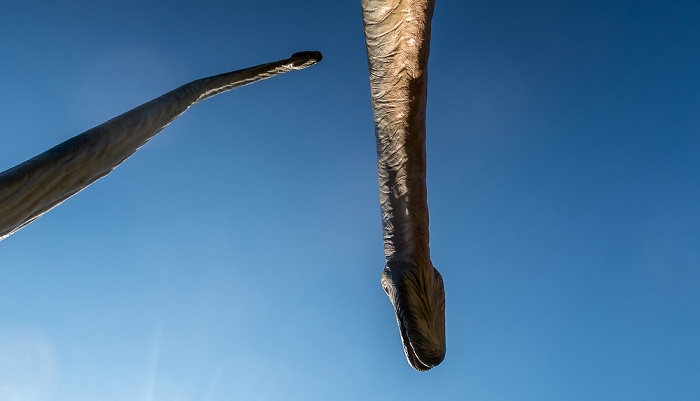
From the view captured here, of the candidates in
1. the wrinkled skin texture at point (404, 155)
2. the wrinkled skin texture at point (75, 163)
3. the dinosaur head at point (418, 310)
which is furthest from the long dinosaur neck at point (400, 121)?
the wrinkled skin texture at point (75, 163)

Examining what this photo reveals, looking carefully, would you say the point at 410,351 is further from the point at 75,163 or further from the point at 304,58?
the point at 304,58

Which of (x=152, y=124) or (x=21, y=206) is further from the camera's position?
(x=152, y=124)

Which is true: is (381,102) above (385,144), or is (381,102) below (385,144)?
above

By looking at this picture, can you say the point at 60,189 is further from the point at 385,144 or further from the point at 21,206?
the point at 385,144

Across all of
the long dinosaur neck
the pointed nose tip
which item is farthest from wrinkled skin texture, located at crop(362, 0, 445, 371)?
the pointed nose tip

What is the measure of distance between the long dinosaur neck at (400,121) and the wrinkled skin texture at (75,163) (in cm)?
130

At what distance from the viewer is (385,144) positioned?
8.58 feet

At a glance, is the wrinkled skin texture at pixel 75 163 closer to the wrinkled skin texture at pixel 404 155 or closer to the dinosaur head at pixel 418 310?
the wrinkled skin texture at pixel 404 155

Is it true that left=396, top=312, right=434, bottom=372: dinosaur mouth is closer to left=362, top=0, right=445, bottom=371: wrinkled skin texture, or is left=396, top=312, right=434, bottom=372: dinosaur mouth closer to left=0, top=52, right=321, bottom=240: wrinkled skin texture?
left=362, top=0, right=445, bottom=371: wrinkled skin texture

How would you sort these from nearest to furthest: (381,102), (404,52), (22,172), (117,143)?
(22,172) → (117,143) → (404,52) → (381,102)

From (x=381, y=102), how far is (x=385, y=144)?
242 mm

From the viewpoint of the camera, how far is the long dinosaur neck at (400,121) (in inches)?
94.1

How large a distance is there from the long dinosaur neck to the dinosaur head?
104 mm

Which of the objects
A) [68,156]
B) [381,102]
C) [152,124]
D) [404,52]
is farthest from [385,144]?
[68,156]
